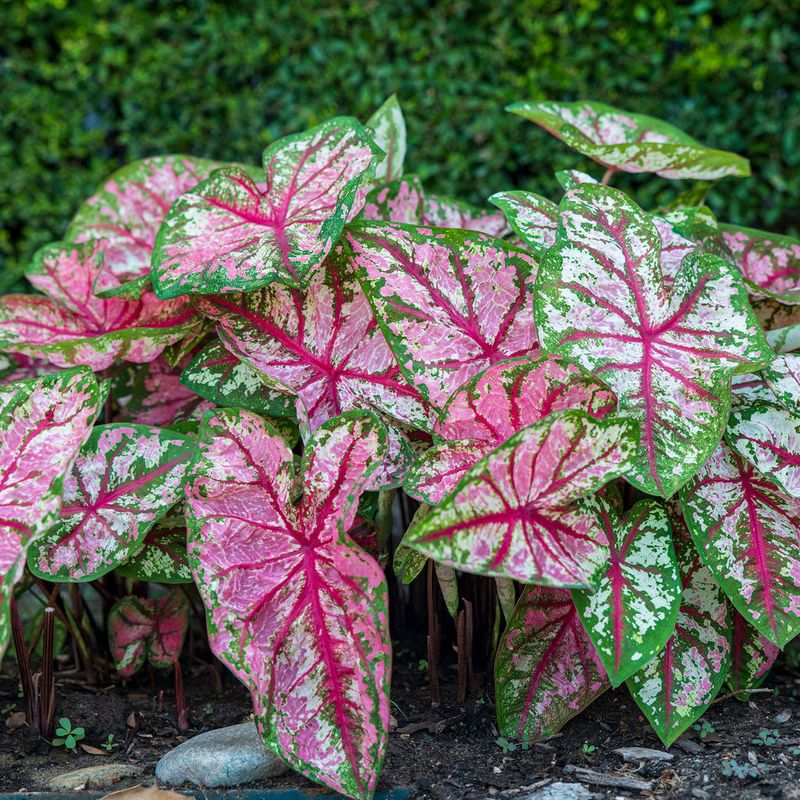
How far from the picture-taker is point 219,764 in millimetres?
1210

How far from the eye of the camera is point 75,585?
1.54 meters

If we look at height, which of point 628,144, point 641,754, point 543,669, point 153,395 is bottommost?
point 641,754

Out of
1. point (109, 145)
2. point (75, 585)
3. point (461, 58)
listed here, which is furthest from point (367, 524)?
point (109, 145)

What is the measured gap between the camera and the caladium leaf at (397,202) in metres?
1.58

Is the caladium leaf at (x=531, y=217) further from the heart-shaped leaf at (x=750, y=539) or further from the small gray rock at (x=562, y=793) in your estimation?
the small gray rock at (x=562, y=793)

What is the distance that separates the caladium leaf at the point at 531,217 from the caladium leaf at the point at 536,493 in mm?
353

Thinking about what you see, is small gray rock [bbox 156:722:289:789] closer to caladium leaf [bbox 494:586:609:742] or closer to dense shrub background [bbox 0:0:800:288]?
caladium leaf [bbox 494:586:609:742]

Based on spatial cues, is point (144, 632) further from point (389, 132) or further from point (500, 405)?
point (389, 132)

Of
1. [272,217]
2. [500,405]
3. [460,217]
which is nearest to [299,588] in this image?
[500,405]

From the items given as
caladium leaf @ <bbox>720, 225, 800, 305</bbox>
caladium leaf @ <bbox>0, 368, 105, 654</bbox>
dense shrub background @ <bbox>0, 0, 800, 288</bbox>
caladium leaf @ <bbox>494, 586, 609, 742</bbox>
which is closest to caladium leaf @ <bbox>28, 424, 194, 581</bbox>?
caladium leaf @ <bbox>0, 368, 105, 654</bbox>

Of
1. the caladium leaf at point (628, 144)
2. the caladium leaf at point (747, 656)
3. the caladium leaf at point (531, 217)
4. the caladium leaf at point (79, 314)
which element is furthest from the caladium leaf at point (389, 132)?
the caladium leaf at point (747, 656)

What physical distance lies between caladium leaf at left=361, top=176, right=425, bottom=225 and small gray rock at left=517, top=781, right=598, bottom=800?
93cm

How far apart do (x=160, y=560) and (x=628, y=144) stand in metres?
1.02

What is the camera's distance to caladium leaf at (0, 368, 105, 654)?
109 cm
